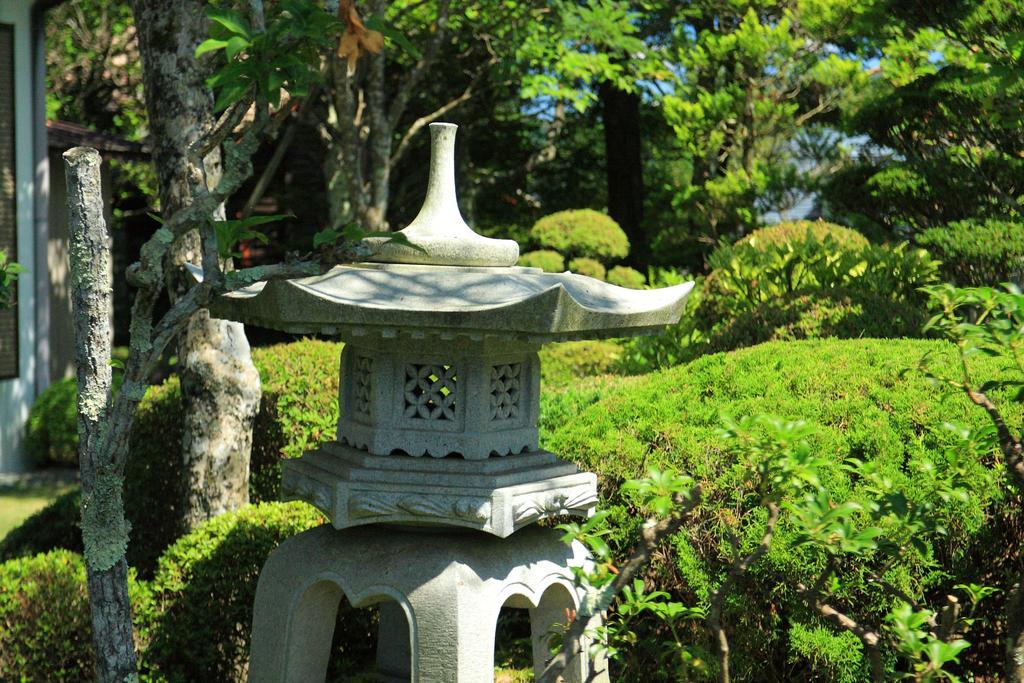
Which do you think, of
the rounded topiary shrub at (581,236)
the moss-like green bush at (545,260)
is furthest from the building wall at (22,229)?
the rounded topiary shrub at (581,236)

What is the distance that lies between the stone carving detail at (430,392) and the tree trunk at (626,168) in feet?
38.1

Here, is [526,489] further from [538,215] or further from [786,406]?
[538,215]

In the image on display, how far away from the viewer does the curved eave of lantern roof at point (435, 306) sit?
10.8 ft

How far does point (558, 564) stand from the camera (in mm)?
3771

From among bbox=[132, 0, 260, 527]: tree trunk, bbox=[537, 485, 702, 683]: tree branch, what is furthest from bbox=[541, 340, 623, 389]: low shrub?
bbox=[537, 485, 702, 683]: tree branch

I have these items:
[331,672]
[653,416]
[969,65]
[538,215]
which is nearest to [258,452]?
[331,672]

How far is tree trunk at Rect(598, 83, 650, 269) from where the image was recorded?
598 inches

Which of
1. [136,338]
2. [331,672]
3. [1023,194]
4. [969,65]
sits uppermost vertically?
[969,65]

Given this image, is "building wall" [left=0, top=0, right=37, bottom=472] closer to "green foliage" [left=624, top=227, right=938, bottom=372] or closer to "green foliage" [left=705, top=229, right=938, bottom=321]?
"green foliage" [left=624, top=227, right=938, bottom=372]

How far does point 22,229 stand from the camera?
10570 mm

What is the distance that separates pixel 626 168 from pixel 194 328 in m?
10.6

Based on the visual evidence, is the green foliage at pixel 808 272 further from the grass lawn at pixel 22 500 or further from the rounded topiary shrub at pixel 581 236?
the grass lawn at pixel 22 500

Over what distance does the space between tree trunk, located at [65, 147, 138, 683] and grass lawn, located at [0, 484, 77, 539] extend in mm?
5438

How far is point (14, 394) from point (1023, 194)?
9.36 meters
